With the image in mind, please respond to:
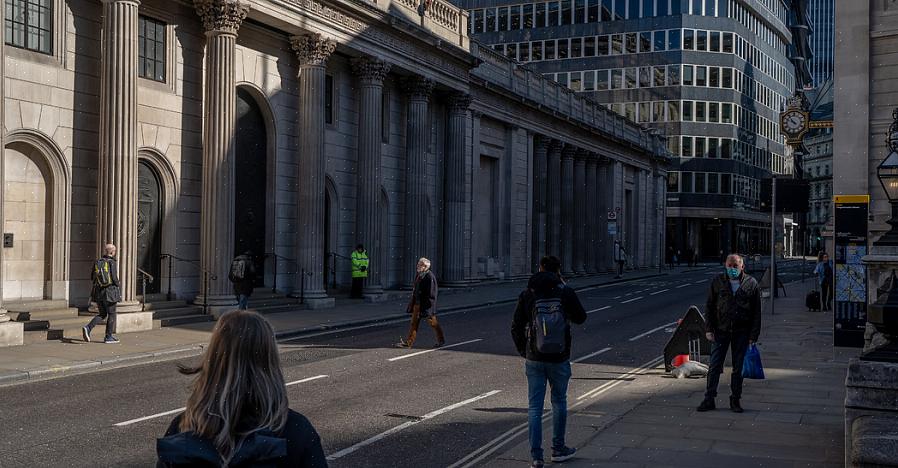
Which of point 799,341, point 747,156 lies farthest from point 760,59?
point 799,341

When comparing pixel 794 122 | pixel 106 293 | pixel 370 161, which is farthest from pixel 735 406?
pixel 794 122

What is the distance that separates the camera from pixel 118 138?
19.2m

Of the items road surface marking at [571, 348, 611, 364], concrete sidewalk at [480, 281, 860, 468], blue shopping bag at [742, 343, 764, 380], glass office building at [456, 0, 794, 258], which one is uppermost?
glass office building at [456, 0, 794, 258]

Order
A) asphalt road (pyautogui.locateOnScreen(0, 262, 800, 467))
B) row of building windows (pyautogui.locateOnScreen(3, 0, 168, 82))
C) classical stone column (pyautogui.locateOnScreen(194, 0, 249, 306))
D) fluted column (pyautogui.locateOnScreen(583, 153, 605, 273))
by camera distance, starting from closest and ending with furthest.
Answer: asphalt road (pyautogui.locateOnScreen(0, 262, 800, 467)) → row of building windows (pyautogui.locateOnScreen(3, 0, 168, 82)) → classical stone column (pyautogui.locateOnScreen(194, 0, 249, 306)) → fluted column (pyautogui.locateOnScreen(583, 153, 605, 273))

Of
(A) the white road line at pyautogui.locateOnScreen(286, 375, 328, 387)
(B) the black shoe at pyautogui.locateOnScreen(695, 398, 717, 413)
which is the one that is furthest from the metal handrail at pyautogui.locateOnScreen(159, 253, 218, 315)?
(B) the black shoe at pyautogui.locateOnScreen(695, 398, 717, 413)

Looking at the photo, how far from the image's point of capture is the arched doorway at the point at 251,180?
2519 cm

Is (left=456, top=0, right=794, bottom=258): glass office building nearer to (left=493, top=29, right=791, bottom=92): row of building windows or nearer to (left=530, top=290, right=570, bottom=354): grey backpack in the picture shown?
(left=493, top=29, right=791, bottom=92): row of building windows

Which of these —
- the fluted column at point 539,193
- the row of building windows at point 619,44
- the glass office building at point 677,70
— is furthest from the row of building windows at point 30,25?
the row of building windows at point 619,44

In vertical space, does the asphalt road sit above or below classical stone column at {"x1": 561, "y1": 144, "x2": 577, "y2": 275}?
Answer: below

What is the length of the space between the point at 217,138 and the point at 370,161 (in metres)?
8.02

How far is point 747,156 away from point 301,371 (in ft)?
256

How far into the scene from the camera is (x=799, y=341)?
18.6 m

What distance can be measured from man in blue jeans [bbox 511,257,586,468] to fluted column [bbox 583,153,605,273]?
4603cm

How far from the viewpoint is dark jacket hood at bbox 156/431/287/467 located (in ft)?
9.60
